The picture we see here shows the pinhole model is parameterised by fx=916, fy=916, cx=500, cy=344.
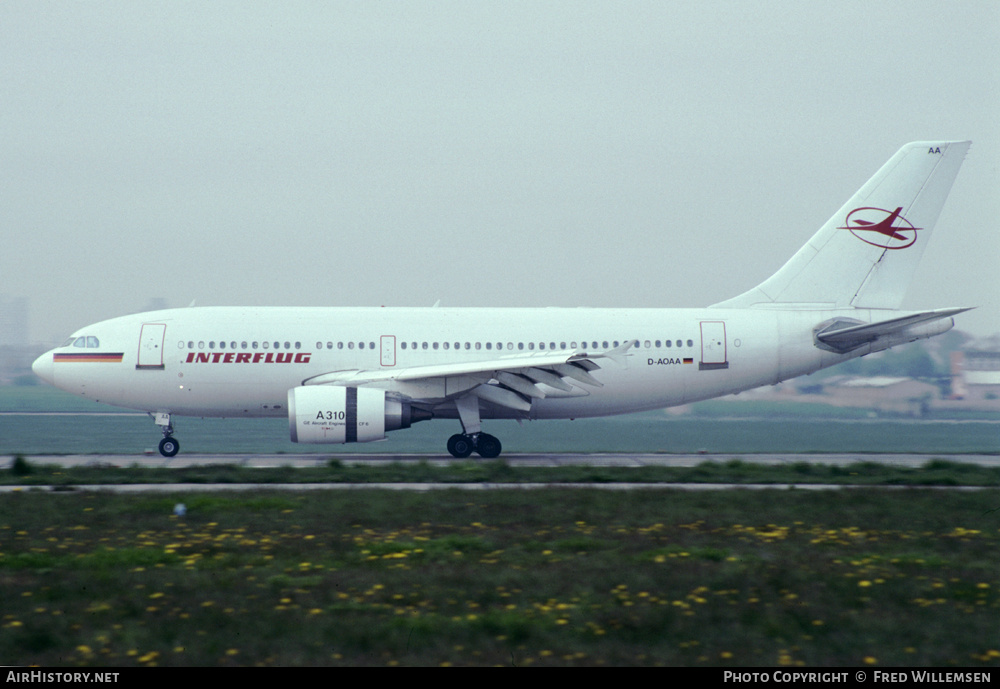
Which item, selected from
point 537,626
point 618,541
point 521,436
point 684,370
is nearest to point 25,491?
point 618,541

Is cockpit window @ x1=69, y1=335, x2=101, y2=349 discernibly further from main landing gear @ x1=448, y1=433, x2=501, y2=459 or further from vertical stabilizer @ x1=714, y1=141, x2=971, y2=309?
vertical stabilizer @ x1=714, y1=141, x2=971, y2=309

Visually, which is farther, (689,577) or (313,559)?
(313,559)

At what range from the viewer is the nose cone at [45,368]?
72.9ft

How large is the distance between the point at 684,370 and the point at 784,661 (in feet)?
54.8

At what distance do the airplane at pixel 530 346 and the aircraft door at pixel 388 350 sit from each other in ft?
0.11

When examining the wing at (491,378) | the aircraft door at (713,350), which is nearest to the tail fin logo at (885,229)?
the aircraft door at (713,350)

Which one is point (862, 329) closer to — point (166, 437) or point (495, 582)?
point (495, 582)

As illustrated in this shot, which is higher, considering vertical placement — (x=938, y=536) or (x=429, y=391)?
(x=429, y=391)

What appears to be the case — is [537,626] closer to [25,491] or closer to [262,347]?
[25,491]

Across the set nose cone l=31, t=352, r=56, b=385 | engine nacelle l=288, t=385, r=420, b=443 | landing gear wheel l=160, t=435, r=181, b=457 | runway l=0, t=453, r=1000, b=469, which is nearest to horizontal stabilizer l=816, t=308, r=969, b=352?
runway l=0, t=453, r=1000, b=469

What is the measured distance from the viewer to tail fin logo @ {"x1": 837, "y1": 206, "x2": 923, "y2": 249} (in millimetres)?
23781

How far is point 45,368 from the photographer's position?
22312 mm

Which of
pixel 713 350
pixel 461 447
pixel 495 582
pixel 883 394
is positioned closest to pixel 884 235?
pixel 713 350
